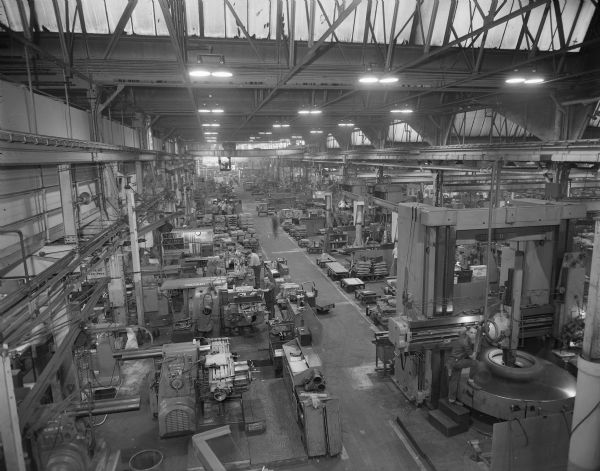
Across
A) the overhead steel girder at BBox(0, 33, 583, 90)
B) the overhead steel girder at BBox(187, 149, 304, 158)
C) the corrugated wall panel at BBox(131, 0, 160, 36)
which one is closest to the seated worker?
the overhead steel girder at BBox(0, 33, 583, 90)

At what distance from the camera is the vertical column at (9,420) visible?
10.5 feet

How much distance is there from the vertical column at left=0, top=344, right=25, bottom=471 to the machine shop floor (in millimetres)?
4171

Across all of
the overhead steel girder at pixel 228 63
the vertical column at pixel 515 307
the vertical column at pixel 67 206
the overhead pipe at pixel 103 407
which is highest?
the overhead steel girder at pixel 228 63

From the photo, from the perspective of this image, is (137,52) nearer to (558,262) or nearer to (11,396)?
(11,396)

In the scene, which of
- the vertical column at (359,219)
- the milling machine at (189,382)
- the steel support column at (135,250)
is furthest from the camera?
the vertical column at (359,219)

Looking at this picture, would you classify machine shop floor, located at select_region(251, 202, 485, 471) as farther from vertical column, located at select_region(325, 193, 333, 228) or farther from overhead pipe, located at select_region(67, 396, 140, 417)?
vertical column, located at select_region(325, 193, 333, 228)

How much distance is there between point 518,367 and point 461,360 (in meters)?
0.97

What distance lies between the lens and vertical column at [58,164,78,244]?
8000mm

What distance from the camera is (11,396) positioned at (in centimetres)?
324

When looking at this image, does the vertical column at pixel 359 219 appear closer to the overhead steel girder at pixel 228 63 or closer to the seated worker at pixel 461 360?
the overhead steel girder at pixel 228 63

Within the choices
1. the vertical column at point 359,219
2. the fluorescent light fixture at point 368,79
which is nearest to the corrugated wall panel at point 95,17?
the fluorescent light fixture at point 368,79

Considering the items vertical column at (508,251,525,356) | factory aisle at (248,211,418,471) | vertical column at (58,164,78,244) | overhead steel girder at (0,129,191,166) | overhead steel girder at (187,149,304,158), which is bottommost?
factory aisle at (248,211,418,471)

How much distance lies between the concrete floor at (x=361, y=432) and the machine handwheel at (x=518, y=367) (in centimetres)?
110

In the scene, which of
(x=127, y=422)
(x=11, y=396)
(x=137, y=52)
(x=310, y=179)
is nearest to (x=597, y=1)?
(x=137, y=52)
